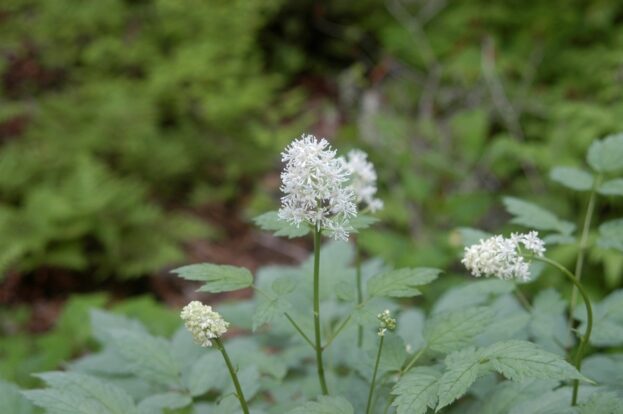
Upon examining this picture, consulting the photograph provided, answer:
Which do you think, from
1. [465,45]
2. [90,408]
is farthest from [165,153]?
[90,408]

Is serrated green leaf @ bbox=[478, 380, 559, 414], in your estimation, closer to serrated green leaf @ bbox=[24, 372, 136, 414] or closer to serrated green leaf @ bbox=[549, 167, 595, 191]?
serrated green leaf @ bbox=[549, 167, 595, 191]

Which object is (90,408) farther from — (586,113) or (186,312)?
(586,113)

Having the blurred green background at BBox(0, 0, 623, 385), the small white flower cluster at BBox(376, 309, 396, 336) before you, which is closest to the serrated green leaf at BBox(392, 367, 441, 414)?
the small white flower cluster at BBox(376, 309, 396, 336)

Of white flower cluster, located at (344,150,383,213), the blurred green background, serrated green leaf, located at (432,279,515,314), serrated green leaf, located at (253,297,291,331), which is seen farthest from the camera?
the blurred green background

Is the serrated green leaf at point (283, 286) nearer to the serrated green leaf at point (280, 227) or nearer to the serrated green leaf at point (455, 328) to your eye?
the serrated green leaf at point (280, 227)

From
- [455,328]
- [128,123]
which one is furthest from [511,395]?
[128,123]
